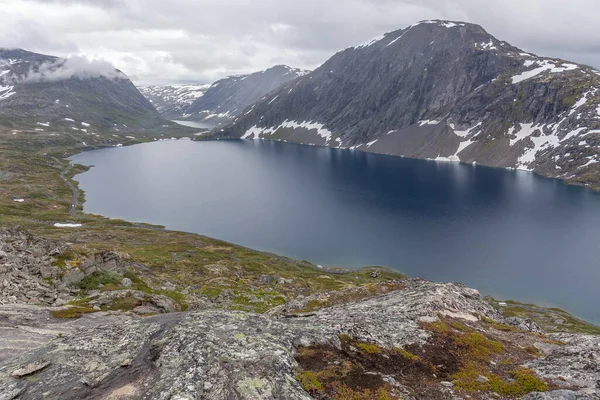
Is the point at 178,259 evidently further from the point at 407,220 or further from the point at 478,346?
the point at 407,220

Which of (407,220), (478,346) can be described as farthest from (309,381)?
(407,220)

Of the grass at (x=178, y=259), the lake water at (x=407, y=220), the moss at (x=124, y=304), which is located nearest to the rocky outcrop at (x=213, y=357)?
the moss at (x=124, y=304)

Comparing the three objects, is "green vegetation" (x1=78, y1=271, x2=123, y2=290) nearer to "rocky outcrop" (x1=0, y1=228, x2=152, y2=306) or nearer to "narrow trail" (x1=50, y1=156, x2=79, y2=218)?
"rocky outcrop" (x1=0, y1=228, x2=152, y2=306)

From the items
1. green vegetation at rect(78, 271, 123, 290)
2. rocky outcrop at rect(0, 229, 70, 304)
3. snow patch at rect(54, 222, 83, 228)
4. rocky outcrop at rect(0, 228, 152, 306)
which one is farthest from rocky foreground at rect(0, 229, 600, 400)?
snow patch at rect(54, 222, 83, 228)

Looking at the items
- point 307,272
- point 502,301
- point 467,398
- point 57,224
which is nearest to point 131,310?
point 467,398

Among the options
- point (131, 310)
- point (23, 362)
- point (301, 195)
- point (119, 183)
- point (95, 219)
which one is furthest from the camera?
point (119, 183)

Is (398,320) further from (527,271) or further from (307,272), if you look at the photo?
(527,271)
